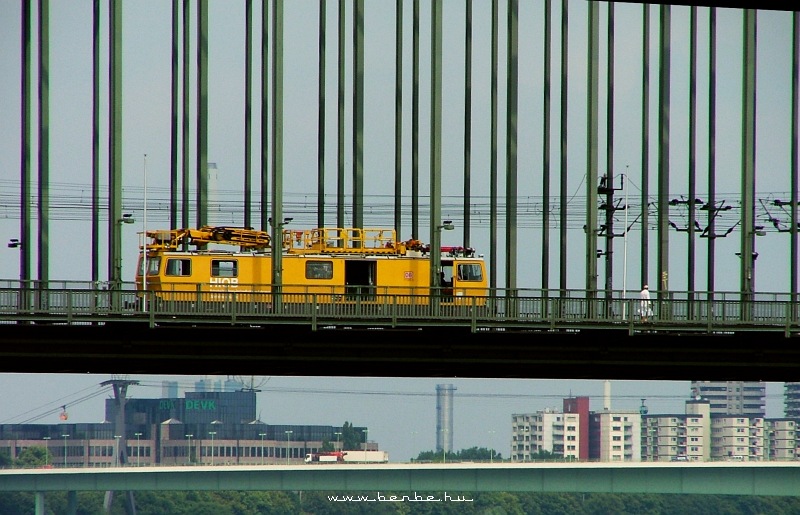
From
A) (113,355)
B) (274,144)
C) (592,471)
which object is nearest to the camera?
(113,355)

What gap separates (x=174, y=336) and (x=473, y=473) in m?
138

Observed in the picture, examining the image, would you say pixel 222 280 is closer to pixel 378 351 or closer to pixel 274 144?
pixel 274 144

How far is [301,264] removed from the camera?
6819 cm

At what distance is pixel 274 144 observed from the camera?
6600 cm

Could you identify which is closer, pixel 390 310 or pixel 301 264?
pixel 390 310

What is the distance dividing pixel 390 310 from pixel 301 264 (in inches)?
363

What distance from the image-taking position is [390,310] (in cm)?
6034

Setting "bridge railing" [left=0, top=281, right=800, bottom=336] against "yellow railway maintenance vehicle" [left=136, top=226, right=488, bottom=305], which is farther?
"yellow railway maintenance vehicle" [left=136, top=226, right=488, bottom=305]

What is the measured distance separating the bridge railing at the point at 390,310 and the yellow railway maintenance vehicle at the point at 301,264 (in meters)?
6.22

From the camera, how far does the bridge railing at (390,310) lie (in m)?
56.3

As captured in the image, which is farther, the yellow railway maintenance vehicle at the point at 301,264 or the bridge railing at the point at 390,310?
the yellow railway maintenance vehicle at the point at 301,264

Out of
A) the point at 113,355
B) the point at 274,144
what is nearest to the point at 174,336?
the point at 113,355

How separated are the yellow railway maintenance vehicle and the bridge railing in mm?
6222

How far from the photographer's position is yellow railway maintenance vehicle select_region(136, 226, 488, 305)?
67.6 m
